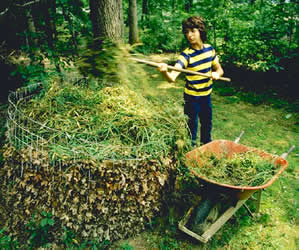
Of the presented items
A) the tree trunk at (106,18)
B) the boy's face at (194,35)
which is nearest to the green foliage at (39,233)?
the boy's face at (194,35)

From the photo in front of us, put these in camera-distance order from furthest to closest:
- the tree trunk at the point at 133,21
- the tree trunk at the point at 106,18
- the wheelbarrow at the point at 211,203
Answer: the tree trunk at the point at 133,21, the tree trunk at the point at 106,18, the wheelbarrow at the point at 211,203

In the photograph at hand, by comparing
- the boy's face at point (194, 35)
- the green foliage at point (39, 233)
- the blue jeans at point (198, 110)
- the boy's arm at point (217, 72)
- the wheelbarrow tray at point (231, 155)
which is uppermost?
the boy's face at point (194, 35)

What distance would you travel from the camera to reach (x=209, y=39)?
7.69 metres

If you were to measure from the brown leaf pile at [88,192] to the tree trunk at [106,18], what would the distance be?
8.10ft

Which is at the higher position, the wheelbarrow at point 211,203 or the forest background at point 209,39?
the forest background at point 209,39

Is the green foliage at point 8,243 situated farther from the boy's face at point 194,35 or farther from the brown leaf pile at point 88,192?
the boy's face at point 194,35

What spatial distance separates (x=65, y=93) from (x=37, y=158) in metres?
1.00

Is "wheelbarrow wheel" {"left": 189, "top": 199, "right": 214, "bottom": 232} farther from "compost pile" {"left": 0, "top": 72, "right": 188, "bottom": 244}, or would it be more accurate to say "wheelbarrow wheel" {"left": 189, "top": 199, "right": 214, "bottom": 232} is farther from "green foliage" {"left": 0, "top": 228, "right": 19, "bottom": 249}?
"green foliage" {"left": 0, "top": 228, "right": 19, "bottom": 249}

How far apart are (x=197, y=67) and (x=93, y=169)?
178 cm

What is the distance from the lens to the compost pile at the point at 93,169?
2561mm

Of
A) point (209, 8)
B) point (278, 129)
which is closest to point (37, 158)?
point (278, 129)

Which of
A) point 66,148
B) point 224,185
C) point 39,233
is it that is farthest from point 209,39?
point 39,233

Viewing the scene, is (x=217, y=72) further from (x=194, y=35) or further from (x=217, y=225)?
(x=217, y=225)

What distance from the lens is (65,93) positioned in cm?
337
